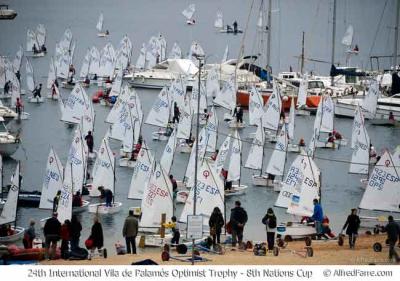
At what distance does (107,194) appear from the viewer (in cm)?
2486

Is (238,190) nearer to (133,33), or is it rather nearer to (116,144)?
(116,144)

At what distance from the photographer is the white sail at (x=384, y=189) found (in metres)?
23.2

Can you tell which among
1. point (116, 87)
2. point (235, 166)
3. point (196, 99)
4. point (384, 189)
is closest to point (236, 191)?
point (235, 166)

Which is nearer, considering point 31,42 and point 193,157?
point 193,157

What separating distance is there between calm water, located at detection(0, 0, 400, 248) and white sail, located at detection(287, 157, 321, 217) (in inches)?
32.7

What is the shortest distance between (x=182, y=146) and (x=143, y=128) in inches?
169

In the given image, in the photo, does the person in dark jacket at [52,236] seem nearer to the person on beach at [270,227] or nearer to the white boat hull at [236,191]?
the person on beach at [270,227]

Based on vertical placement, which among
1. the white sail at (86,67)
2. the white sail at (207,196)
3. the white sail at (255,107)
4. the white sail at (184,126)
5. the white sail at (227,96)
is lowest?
the white sail at (207,196)

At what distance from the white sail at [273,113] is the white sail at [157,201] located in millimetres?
12033

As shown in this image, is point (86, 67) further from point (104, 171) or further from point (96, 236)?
point (96, 236)

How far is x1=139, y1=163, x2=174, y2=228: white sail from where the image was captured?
22312mm

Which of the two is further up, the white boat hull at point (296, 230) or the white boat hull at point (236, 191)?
the white boat hull at point (236, 191)

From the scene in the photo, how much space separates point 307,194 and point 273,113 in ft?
39.3

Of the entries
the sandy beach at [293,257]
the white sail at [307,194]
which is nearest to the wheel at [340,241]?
the sandy beach at [293,257]
